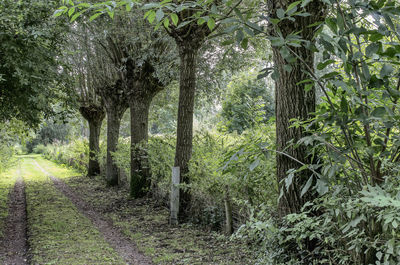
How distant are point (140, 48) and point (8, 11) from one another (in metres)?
4.36

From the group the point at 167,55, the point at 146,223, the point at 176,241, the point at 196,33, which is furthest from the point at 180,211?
the point at 167,55

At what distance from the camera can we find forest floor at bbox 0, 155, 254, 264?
5129 millimetres

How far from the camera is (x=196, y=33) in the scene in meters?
7.01

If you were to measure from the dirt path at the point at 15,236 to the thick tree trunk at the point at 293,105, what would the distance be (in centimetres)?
428

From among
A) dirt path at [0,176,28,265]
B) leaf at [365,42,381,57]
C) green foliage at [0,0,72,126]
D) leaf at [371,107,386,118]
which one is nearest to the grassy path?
dirt path at [0,176,28,265]

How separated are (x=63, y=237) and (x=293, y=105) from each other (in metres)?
5.21

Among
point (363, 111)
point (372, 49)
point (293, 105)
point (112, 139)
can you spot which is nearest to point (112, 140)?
point (112, 139)

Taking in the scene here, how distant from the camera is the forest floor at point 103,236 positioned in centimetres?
513

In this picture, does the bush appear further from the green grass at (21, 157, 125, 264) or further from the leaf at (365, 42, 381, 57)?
the leaf at (365, 42, 381, 57)

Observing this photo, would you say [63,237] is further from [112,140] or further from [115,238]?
[112,140]

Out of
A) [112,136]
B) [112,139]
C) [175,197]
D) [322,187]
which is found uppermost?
[112,136]

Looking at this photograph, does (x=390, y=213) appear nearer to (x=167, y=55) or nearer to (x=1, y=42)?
(x=1, y=42)

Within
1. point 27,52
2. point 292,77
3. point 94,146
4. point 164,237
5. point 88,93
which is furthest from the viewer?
point 94,146

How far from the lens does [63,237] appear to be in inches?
250
